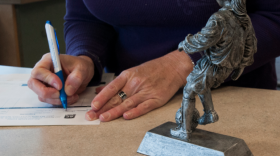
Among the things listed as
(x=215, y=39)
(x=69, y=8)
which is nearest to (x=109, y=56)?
(x=69, y=8)

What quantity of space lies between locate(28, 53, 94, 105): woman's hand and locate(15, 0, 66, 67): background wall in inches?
81.1

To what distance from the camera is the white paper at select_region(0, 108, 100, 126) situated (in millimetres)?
655

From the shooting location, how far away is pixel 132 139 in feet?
1.87

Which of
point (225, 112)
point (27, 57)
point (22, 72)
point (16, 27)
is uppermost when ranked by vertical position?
point (225, 112)

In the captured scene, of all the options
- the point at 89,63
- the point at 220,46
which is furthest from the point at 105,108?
the point at 220,46

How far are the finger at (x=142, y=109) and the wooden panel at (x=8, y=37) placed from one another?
2.24 metres

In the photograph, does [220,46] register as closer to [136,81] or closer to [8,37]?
[136,81]

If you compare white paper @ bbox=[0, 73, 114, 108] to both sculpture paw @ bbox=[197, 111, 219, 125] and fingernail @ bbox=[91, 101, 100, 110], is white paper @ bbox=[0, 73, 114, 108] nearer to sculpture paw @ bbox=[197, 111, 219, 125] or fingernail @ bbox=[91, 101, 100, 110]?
fingernail @ bbox=[91, 101, 100, 110]

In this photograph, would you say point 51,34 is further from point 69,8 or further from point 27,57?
point 27,57

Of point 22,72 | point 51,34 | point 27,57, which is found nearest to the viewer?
point 51,34

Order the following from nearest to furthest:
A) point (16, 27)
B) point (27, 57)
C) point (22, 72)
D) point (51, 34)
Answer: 1. point (51, 34)
2. point (22, 72)
3. point (16, 27)
4. point (27, 57)

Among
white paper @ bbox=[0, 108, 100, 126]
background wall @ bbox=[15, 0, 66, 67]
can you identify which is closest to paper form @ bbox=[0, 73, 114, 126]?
white paper @ bbox=[0, 108, 100, 126]

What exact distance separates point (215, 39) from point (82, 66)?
549mm

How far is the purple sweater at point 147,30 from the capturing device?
89 cm
